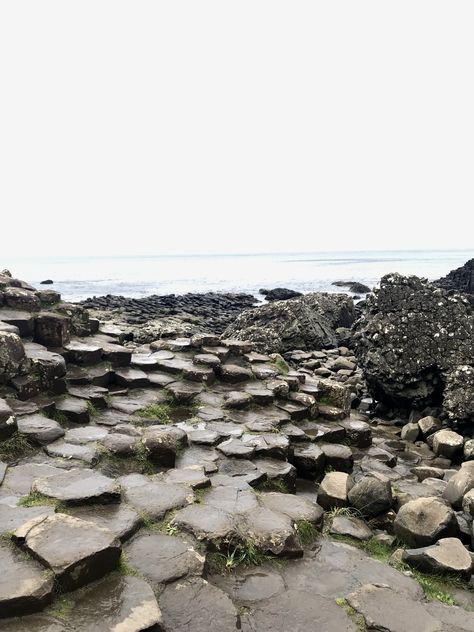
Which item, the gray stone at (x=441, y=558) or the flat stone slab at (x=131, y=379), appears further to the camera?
the flat stone slab at (x=131, y=379)

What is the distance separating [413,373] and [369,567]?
632 centimetres

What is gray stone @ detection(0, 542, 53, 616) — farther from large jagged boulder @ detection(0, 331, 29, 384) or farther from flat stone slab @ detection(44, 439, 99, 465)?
large jagged boulder @ detection(0, 331, 29, 384)

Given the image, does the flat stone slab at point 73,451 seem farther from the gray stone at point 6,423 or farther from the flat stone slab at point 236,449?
the flat stone slab at point 236,449

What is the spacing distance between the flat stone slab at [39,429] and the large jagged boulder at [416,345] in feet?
21.4

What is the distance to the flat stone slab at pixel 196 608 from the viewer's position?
10.2 ft

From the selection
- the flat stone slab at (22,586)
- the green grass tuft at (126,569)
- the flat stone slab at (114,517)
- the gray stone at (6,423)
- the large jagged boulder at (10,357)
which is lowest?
the green grass tuft at (126,569)

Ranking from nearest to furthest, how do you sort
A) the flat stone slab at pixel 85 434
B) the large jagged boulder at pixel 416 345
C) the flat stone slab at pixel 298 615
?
the flat stone slab at pixel 298 615 < the flat stone slab at pixel 85 434 < the large jagged boulder at pixel 416 345

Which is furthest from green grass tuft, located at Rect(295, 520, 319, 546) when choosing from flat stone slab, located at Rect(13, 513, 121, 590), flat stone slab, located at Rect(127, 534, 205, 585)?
flat stone slab, located at Rect(13, 513, 121, 590)

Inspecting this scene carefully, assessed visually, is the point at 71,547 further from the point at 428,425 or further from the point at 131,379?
the point at 428,425

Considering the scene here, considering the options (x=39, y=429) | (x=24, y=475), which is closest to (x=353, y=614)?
(x=24, y=475)

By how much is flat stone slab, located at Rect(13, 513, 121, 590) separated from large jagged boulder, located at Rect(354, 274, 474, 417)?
7.36m

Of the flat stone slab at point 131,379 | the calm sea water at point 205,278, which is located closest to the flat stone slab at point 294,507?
the flat stone slab at point 131,379

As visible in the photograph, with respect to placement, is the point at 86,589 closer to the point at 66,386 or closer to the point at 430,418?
the point at 66,386

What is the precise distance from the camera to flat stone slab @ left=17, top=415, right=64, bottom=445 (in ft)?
18.2
